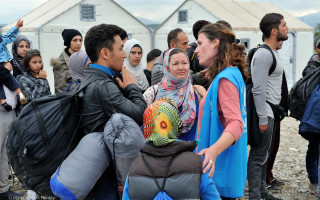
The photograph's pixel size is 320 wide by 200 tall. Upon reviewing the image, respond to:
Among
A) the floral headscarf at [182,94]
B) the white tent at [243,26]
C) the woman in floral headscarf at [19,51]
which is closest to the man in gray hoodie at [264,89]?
the floral headscarf at [182,94]

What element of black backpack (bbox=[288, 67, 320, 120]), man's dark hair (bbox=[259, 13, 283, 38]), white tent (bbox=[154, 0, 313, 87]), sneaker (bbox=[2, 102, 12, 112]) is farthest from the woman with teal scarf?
white tent (bbox=[154, 0, 313, 87])

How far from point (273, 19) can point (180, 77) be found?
1.46 metres

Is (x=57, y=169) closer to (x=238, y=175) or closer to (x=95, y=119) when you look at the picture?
(x=95, y=119)

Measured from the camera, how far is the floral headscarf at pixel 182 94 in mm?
3379

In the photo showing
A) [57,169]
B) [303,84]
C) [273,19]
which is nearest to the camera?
[57,169]

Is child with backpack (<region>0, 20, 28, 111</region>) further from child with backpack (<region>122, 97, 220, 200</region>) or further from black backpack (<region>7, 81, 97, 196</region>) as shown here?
child with backpack (<region>122, 97, 220, 200</region>)

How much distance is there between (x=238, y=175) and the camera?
2328 mm

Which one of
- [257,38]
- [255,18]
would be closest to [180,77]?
[257,38]

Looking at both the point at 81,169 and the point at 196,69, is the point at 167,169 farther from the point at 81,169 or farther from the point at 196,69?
the point at 196,69

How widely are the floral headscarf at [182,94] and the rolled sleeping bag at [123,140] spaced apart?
1290mm

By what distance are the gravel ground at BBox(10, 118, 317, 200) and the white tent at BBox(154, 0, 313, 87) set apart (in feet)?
25.7

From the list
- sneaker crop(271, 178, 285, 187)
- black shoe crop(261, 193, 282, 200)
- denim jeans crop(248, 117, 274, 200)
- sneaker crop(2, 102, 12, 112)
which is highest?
sneaker crop(2, 102, 12, 112)

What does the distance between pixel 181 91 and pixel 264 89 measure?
1.00 meters

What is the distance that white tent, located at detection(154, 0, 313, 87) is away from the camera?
51.1 feet
